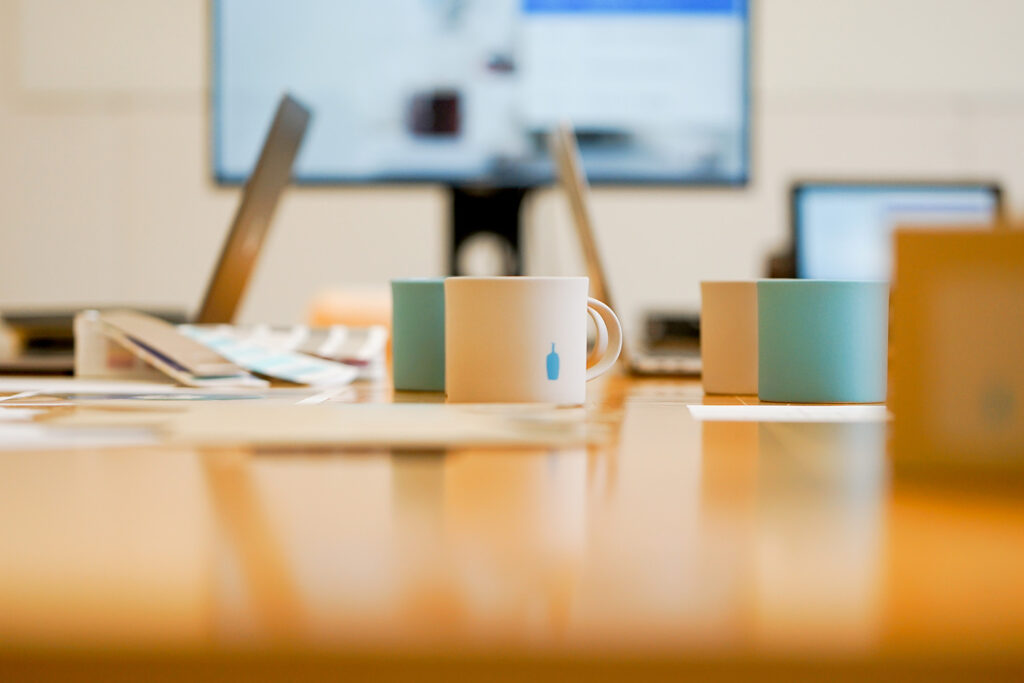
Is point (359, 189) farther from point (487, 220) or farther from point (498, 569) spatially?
point (498, 569)

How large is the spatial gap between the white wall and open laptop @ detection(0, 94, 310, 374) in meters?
1.77

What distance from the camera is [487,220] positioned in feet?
6.63

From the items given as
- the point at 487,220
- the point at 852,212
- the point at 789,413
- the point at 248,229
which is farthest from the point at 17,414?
the point at 852,212

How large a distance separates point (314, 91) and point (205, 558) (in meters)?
3.08

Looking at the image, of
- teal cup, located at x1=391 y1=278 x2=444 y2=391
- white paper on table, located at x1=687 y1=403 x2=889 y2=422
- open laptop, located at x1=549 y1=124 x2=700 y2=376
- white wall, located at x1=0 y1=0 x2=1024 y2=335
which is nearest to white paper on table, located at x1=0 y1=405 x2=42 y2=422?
teal cup, located at x1=391 y1=278 x2=444 y2=391

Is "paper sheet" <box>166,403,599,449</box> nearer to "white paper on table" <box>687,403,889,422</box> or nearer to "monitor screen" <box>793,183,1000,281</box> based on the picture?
"white paper on table" <box>687,403,889,422</box>

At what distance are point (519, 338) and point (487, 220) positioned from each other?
52.3 inches

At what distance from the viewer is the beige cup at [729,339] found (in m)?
0.89

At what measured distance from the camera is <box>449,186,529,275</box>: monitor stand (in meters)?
2.01

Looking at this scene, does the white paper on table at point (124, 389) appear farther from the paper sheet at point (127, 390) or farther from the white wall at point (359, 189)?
the white wall at point (359, 189)

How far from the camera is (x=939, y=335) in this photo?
1.44 ft

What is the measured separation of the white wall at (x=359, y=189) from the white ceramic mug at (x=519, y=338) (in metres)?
2.37

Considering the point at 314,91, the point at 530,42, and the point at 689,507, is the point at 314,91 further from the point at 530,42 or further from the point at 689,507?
the point at 689,507

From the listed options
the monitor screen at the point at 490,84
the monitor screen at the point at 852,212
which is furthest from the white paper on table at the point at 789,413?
the monitor screen at the point at 490,84
